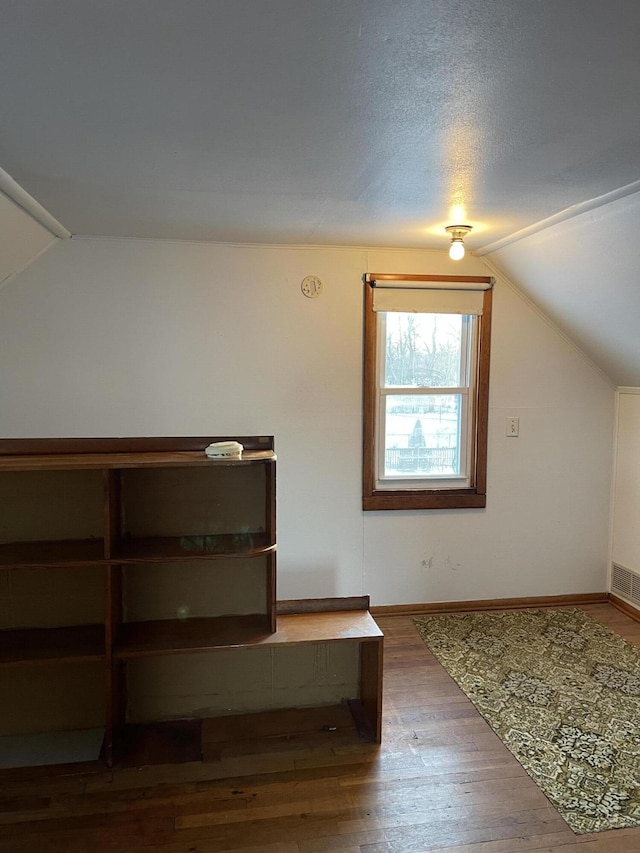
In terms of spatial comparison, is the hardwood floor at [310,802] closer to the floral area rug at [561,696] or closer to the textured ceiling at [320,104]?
the floral area rug at [561,696]

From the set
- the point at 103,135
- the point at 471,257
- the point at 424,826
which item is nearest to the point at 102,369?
the point at 103,135

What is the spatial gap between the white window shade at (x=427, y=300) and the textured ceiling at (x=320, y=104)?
0.87 metres

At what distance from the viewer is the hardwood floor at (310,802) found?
6.44 ft

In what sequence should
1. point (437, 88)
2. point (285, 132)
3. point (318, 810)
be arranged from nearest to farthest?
point (437, 88)
point (285, 132)
point (318, 810)

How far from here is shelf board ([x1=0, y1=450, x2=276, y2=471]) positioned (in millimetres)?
2129

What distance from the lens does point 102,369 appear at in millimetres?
3420

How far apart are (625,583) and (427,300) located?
2.25m

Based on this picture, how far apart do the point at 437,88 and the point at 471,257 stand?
2.31 m

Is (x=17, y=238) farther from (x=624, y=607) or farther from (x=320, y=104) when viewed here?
(x=624, y=607)

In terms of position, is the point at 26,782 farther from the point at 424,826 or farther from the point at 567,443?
the point at 567,443

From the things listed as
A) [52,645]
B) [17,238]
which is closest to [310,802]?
[52,645]

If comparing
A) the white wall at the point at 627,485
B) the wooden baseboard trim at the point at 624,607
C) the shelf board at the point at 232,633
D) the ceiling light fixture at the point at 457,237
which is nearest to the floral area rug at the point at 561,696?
the wooden baseboard trim at the point at 624,607

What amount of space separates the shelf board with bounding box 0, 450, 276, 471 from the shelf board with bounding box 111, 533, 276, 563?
36cm

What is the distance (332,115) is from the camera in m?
1.70
